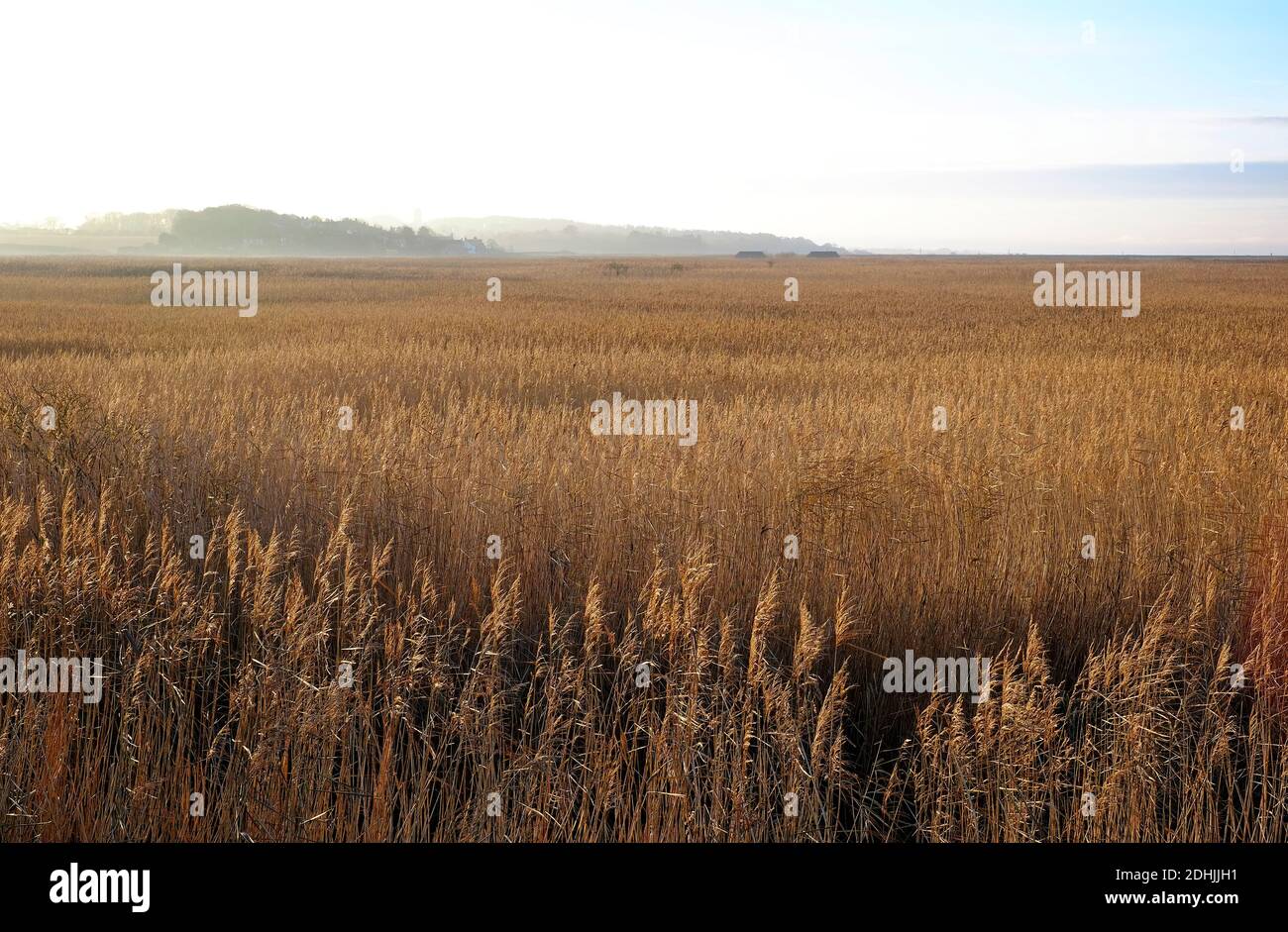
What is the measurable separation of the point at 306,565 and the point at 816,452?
3.66 metres

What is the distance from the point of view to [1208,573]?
4.89 meters

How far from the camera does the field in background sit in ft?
10.7

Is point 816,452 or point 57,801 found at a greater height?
point 816,452

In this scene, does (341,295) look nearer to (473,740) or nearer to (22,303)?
(22,303)

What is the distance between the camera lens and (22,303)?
95.9 feet

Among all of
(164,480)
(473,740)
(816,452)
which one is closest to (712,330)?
(816,452)

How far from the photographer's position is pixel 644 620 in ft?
14.0

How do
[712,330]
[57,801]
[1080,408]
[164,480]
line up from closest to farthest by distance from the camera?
1. [57,801]
2. [164,480]
3. [1080,408]
4. [712,330]

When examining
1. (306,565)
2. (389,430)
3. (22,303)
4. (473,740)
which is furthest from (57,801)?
(22,303)

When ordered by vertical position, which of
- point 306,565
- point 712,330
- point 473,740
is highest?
point 712,330

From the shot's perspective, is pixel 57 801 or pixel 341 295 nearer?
pixel 57 801

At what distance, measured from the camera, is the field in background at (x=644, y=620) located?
3252mm

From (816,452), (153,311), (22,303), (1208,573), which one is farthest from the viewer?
(22,303)

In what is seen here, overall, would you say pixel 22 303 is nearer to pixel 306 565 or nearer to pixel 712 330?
pixel 712 330
